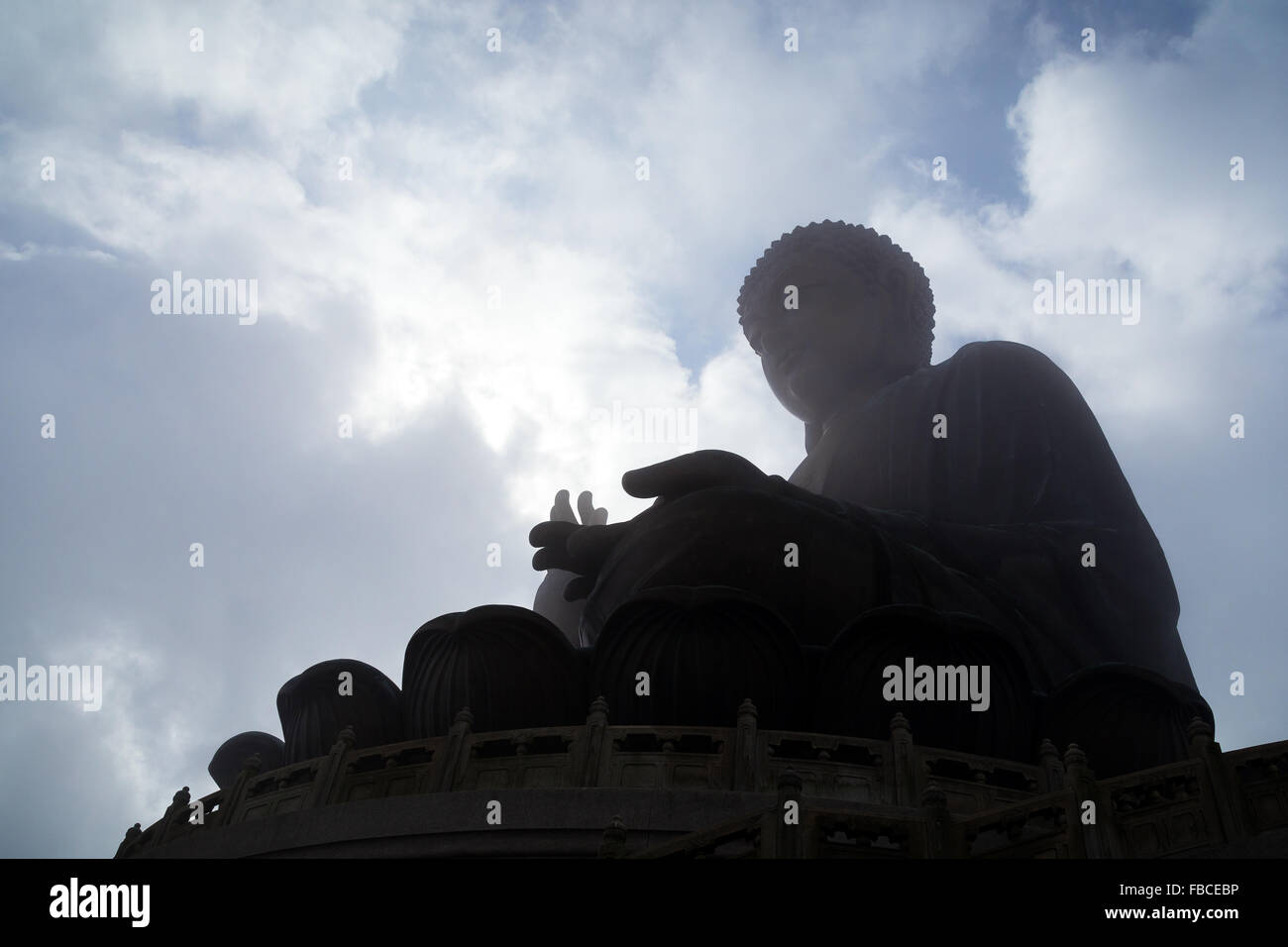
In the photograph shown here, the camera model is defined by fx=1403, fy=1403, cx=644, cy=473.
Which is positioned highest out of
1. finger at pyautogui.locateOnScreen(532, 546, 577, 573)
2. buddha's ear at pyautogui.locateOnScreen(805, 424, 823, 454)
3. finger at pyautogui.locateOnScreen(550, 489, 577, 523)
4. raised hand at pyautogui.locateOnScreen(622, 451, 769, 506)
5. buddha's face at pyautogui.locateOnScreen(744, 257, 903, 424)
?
buddha's face at pyautogui.locateOnScreen(744, 257, 903, 424)

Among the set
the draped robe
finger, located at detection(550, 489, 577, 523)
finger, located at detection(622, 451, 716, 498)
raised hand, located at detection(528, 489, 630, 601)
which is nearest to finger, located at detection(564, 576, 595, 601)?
raised hand, located at detection(528, 489, 630, 601)

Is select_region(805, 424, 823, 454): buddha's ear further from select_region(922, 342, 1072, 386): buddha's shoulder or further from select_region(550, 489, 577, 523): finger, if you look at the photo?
select_region(550, 489, 577, 523): finger

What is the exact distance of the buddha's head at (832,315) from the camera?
48.8 ft

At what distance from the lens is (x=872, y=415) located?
1363cm

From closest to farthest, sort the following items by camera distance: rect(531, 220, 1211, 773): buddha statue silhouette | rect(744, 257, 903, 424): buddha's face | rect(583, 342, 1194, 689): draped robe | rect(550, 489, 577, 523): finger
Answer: rect(531, 220, 1211, 773): buddha statue silhouette
rect(583, 342, 1194, 689): draped robe
rect(550, 489, 577, 523): finger
rect(744, 257, 903, 424): buddha's face

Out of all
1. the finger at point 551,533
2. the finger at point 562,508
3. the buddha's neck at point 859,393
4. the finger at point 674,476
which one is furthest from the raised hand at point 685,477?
the buddha's neck at point 859,393

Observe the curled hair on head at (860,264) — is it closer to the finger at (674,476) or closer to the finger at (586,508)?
the finger at (586,508)

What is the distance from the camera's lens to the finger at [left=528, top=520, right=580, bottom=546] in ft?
33.9

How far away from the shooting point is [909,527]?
10734mm

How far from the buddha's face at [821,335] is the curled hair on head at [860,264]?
11 cm

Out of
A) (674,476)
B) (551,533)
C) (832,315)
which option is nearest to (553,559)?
(551,533)

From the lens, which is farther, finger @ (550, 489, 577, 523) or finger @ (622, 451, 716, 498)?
finger @ (550, 489, 577, 523)

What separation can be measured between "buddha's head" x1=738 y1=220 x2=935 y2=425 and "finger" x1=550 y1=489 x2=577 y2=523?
299cm
